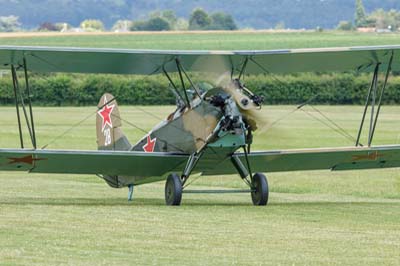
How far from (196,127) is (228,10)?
16658 centimetres

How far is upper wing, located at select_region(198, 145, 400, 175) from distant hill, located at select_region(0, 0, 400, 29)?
479 feet

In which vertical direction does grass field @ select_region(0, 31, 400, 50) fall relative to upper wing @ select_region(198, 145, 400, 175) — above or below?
below

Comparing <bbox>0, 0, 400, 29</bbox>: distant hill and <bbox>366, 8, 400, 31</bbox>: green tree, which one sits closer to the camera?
<bbox>366, 8, 400, 31</bbox>: green tree

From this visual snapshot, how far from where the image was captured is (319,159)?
1750 centimetres

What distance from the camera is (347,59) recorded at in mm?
17547

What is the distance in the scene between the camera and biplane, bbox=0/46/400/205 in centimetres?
1563

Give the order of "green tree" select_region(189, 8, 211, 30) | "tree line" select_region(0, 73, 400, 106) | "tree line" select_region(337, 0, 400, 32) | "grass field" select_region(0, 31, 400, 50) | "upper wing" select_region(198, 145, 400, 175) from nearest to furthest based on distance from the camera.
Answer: "upper wing" select_region(198, 145, 400, 175) < "tree line" select_region(0, 73, 400, 106) < "grass field" select_region(0, 31, 400, 50) < "tree line" select_region(337, 0, 400, 32) < "green tree" select_region(189, 8, 211, 30)

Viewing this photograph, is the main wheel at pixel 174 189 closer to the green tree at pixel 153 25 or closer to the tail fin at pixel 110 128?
the tail fin at pixel 110 128

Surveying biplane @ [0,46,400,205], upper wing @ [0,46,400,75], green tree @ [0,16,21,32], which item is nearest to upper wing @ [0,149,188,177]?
biplane @ [0,46,400,205]

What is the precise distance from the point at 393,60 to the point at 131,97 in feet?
111

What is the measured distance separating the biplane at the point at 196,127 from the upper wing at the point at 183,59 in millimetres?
13

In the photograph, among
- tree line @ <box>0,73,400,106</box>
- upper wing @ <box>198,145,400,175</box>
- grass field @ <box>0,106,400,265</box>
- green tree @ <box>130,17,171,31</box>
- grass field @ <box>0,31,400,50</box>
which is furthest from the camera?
green tree @ <box>130,17,171,31</box>

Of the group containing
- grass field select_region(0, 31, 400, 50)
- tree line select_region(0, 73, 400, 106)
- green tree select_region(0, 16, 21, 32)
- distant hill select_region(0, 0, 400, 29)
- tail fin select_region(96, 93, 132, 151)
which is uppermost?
Answer: tail fin select_region(96, 93, 132, 151)

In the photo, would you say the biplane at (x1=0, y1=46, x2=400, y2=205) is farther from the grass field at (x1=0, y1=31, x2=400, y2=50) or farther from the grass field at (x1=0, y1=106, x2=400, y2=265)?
the grass field at (x1=0, y1=31, x2=400, y2=50)
